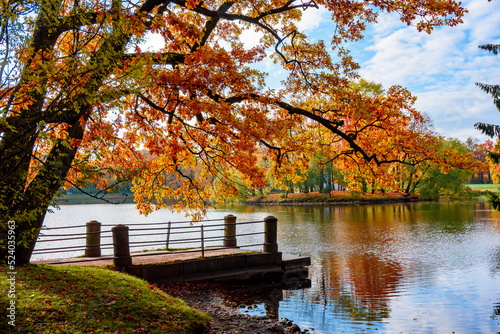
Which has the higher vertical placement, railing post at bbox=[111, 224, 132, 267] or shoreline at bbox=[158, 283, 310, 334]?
railing post at bbox=[111, 224, 132, 267]

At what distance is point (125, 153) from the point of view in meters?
12.0

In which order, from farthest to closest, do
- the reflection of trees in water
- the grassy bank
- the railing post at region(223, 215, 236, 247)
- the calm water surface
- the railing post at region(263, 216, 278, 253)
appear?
the grassy bank → the railing post at region(223, 215, 236, 247) → the railing post at region(263, 216, 278, 253) → the reflection of trees in water → the calm water surface

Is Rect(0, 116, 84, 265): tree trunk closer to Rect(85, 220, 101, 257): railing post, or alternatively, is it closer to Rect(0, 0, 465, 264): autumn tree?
Rect(0, 0, 465, 264): autumn tree

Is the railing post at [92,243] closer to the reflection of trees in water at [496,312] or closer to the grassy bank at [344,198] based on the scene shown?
the reflection of trees in water at [496,312]

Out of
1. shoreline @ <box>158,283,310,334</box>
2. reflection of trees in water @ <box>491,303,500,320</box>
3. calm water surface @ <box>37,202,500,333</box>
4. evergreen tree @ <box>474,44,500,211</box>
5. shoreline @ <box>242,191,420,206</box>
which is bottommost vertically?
reflection of trees in water @ <box>491,303,500,320</box>

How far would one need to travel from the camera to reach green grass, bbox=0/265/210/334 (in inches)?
219

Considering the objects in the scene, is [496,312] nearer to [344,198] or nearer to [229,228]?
[229,228]

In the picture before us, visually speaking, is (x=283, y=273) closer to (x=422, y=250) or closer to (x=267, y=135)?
(x=267, y=135)

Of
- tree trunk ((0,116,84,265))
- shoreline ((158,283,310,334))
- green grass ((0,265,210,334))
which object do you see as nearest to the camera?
green grass ((0,265,210,334))

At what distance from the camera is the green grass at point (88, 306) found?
18.2 feet

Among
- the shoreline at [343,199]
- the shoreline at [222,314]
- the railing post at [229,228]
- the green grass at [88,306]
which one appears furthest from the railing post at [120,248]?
the shoreline at [343,199]

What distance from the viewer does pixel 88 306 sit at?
630cm

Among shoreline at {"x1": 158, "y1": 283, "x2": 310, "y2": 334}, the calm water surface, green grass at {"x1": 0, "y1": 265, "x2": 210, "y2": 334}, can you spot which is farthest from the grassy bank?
green grass at {"x1": 0, "y1": 265, "x2": 210, "y2": 334}

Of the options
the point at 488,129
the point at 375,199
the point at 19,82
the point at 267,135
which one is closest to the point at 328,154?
the point at 267,135
